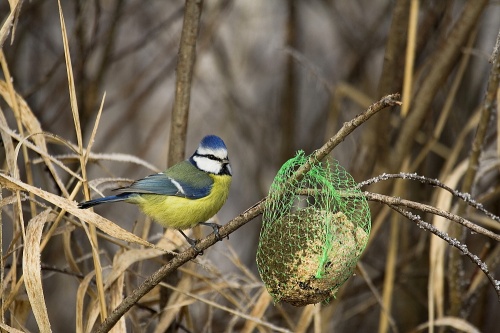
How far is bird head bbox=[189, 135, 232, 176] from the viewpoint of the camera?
258 cm

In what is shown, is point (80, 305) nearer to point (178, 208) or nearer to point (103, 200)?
point (103, 200)

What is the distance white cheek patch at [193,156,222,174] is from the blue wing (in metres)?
0.06

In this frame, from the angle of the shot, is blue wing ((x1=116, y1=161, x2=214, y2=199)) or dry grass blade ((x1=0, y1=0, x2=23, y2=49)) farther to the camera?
blue wing ((x1=116, y1=161, x2=214, y2=199))

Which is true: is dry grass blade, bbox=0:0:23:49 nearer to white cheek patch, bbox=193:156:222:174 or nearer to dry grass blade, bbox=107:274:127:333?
dry grass blade, bbox=107:274:127:333

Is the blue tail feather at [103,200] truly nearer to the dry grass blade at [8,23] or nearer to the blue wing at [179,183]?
the blue wing at [179,183]

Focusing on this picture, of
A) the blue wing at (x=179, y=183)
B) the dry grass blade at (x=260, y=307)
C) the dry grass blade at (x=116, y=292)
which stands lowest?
the dry grass blade at (x=116, y=292)

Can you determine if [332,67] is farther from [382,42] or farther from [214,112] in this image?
[214,112]

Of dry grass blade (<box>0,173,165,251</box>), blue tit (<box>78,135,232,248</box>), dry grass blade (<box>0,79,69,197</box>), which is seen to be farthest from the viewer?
blue tit (<box>78,135,232,248</box>)

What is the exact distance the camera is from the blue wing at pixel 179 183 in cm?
237

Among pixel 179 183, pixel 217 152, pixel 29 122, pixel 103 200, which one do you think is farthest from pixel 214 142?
pixel 29 122

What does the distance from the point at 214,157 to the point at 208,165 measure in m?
0.04

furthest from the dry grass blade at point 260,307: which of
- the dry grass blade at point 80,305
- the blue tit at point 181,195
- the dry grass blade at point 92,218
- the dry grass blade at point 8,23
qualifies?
the dry grass blade at point 8,23

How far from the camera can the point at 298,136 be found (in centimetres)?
415

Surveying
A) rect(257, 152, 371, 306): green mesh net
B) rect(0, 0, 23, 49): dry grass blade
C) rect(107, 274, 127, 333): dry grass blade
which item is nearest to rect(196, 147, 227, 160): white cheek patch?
rect(107, 274, 127, 333): dry grass blade
